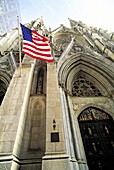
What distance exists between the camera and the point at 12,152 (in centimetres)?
284

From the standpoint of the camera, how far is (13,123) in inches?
134

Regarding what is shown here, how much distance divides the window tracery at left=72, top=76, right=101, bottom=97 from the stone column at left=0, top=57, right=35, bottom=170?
14.2ft

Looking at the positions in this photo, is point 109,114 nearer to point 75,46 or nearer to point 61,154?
point 61,154

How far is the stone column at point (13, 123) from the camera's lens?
2780 millimetres

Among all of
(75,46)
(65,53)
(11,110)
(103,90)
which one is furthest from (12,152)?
(75,46)

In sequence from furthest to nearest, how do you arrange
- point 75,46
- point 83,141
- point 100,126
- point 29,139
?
1. point 75,46
2. point 100,126
3. point 83,141
4. point 29,139

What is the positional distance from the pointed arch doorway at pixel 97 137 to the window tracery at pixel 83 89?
56.9 inches

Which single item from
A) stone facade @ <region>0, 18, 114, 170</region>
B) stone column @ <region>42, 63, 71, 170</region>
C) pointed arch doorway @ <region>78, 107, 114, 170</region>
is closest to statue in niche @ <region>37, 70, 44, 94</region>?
stone facade @ <region>0, 18, 114, 170</region>

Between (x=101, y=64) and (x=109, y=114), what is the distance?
444cm

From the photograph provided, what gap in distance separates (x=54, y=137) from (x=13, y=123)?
156cm

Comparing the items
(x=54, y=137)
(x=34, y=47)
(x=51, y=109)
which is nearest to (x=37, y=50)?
(x=34, y=47)

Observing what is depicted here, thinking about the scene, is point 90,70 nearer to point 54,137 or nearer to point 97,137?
point 97,137

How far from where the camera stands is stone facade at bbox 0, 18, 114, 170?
3100 mm

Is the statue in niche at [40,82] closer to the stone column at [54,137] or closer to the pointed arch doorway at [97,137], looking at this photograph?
the stone column at [54,137]
